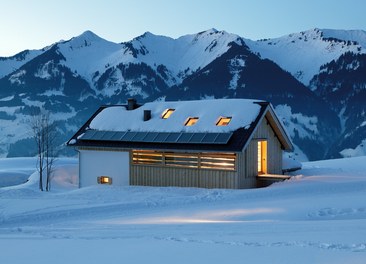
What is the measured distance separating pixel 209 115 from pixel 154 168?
4238 millimetres

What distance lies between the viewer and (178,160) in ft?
79.5

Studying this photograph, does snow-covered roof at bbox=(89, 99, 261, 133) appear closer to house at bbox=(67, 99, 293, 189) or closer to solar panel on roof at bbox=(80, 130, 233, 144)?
house at bbox=(67, 99, 293, 189)

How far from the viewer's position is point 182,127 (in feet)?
80.7

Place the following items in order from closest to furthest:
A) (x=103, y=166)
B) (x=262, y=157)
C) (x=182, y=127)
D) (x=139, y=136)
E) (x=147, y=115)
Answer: (x=182, y=127) → (x=262, y=157) → (x=139, y=136) → (x=103, y=166) → (x=147, y=115)

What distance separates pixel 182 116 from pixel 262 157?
16.6 ft

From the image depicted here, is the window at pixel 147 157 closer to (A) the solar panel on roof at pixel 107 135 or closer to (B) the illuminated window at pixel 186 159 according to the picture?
(B) the illuminated window at pixel 186 159

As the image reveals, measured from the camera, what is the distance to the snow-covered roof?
23688 mm

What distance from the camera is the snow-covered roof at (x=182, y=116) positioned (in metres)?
23.7

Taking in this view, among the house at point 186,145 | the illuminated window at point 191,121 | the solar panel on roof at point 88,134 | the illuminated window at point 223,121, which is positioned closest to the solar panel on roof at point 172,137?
the house at point 186,145

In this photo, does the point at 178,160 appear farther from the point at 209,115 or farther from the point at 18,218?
the point at 18,218

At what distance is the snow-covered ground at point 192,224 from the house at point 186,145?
1.64 m

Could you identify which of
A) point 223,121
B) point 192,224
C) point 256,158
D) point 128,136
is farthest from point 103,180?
point 192,224

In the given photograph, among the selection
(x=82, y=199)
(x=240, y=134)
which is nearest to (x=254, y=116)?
A: (x=240, y=134)

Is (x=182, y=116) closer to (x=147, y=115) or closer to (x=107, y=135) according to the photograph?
(x=147, y=115)
